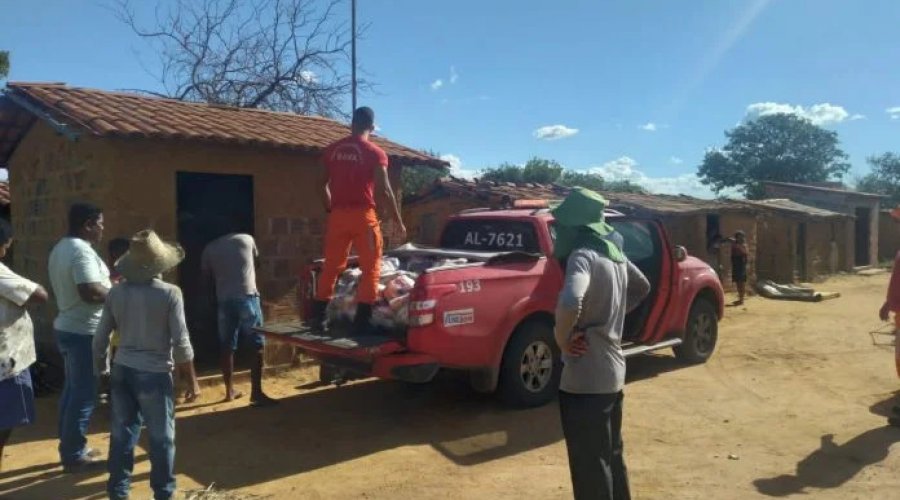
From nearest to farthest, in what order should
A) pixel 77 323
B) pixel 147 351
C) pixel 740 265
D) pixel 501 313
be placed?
1. pixel 147 351
2. pixel 77 323
3. pixel 501 313
4. pixel 740 265

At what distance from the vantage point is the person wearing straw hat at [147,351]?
407cm

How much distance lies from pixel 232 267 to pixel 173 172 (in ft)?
4.63

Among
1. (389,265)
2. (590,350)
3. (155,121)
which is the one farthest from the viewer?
(155,121)

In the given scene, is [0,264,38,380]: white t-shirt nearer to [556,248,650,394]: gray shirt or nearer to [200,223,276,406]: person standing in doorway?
[200,223,276,406]: person standing in doorway

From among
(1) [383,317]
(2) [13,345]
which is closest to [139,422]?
(2) [13,345]

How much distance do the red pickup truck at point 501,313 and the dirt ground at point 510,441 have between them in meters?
0.44

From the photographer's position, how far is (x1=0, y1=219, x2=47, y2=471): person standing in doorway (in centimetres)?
421

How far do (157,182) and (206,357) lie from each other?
2.38 meters

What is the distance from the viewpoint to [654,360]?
8500mm

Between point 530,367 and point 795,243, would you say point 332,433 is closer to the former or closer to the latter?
point 530,367

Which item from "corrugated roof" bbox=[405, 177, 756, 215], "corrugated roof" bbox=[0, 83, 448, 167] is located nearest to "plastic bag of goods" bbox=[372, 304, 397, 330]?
"corrugated roof" bbox=[0, 83, 448, 167]

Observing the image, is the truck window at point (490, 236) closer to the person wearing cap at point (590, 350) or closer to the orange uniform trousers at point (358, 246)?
the orange uniform trousers at point (358, 246)

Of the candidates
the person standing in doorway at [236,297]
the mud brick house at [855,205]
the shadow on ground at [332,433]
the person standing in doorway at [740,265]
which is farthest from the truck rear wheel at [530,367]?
the mud brick house at [855,205]

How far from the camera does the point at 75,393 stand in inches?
194
